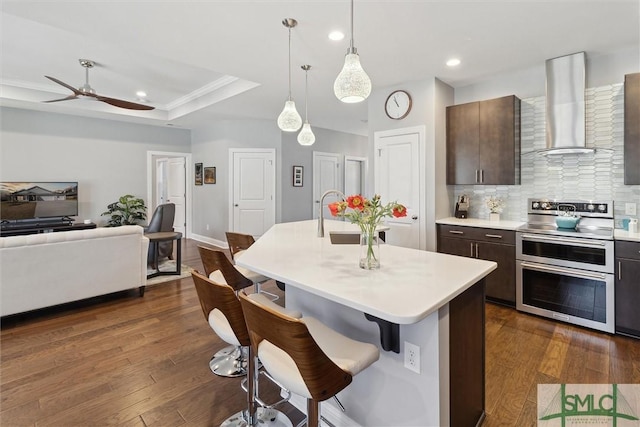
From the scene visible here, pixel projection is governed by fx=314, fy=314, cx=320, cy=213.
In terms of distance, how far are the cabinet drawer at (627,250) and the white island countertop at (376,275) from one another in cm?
184

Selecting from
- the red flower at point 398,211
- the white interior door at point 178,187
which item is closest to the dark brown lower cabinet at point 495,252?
the red flower at point 398,211

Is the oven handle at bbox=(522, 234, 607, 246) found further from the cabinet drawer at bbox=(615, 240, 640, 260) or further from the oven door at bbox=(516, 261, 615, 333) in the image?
the oven door at bbox=(516, 261, 615, 333)

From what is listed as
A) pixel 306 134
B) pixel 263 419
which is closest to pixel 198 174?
pixel 306 134

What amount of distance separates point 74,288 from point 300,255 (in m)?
2.73

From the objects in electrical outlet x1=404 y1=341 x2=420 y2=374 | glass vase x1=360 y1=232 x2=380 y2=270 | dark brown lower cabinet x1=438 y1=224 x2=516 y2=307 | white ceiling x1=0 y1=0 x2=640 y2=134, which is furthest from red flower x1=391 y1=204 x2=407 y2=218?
dark brown lower cabinet x1=438 y1=224 x2=516 y2=307

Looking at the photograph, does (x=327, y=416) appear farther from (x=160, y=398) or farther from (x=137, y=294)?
(x=137, y=294)

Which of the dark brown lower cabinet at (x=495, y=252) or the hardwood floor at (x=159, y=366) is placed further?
the dark brown lower cabinet at (x=495, y=252)

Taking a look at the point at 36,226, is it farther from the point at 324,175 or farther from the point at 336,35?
the point at 336,35

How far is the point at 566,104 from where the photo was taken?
125 inches

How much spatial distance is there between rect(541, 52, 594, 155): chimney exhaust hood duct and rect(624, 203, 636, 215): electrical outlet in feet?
2.04

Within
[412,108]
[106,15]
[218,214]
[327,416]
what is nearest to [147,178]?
[218,214]

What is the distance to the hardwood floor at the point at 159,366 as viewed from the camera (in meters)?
1.86

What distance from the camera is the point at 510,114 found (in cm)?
350

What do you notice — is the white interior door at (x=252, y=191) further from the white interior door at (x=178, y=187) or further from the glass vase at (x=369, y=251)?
the glass vase at (x=369, y=251)
